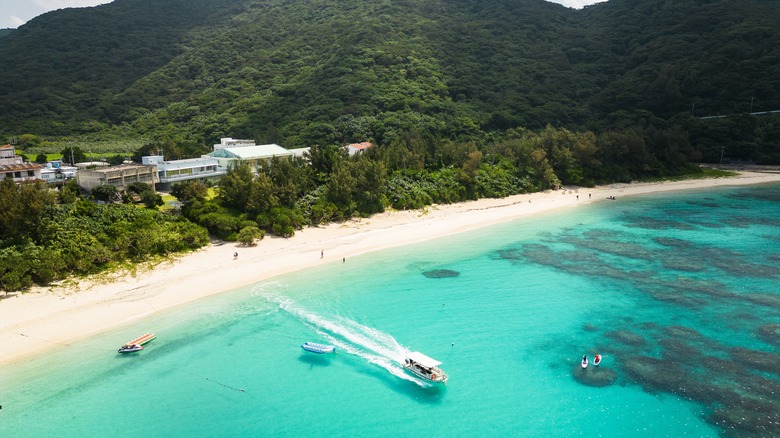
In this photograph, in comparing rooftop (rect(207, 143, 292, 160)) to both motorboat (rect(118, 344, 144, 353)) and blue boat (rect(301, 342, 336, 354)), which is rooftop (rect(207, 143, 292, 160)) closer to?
motorboat (rect(118, 344, 144, 353))

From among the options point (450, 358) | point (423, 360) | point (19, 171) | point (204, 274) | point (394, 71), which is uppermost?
point (394, 71)

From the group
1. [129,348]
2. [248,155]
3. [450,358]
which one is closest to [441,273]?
[450,358]

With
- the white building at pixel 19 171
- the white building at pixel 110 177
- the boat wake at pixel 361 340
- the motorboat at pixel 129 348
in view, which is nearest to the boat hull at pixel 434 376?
the boat wake at pixel 361 340

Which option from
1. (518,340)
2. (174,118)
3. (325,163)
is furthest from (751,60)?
(174,118)

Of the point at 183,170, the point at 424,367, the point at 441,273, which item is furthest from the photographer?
the point at 183,170

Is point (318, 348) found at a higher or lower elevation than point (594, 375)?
higher

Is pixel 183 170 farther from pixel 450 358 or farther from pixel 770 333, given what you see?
pixel 770 333

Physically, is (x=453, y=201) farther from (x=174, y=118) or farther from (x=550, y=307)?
(x=174, y=118)
